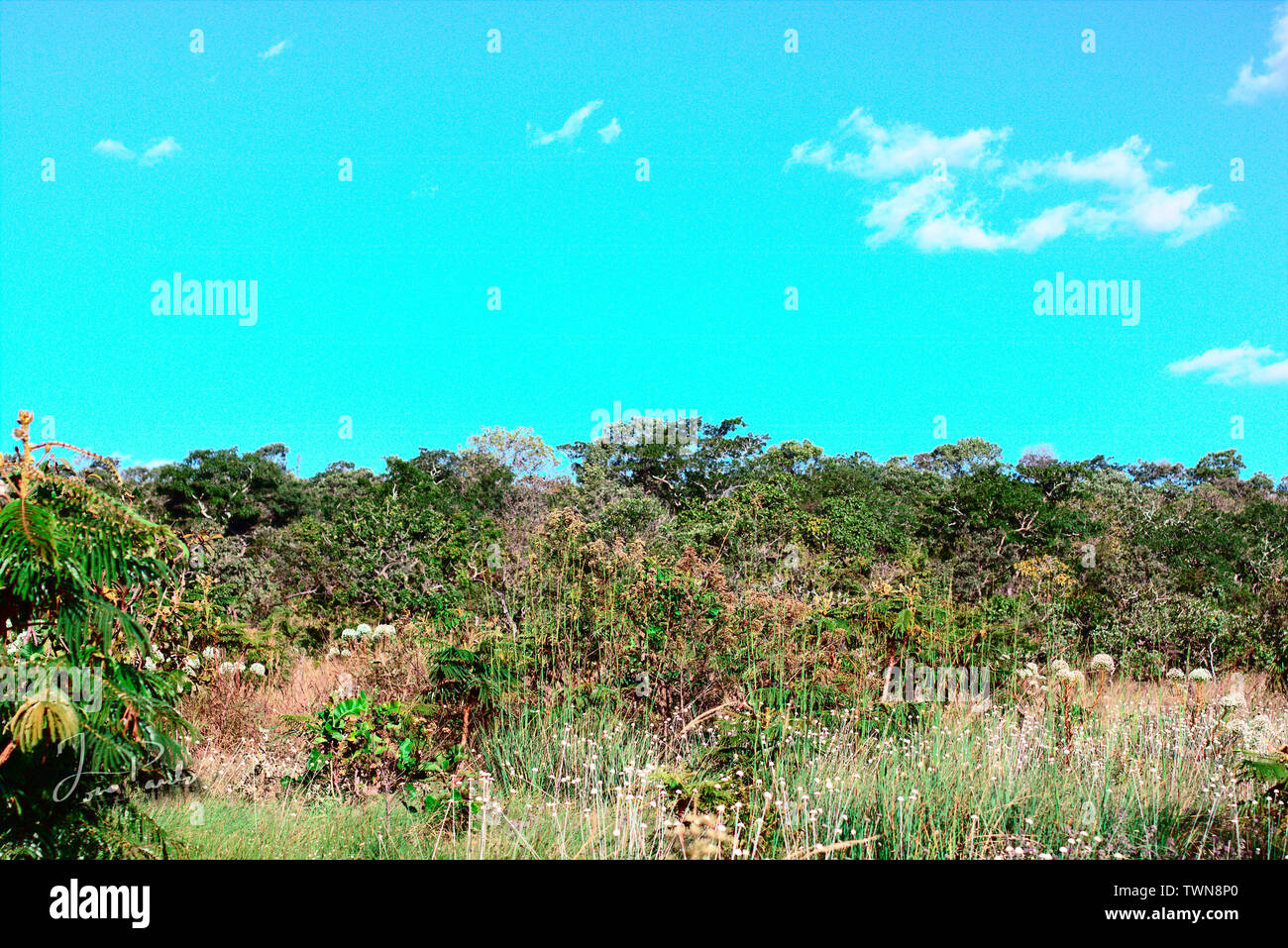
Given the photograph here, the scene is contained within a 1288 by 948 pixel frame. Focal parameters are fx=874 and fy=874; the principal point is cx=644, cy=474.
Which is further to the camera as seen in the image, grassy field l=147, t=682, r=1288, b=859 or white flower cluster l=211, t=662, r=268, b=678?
white flower cluster l=211, t=662, r=268, b=678

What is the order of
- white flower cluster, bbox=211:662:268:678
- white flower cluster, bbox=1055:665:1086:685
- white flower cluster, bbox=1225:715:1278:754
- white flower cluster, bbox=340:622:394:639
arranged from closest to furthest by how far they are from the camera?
1. white flower cluster, bbox=1225:715:1278:754
2. white flower cluster, bbox=1055:665:1086:685
3. white flower cluster, bbox=211:662:268:678
4. white flower cluster, bbox=340:622:394:639

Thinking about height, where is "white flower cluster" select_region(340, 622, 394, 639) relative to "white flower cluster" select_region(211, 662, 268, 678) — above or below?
→ above

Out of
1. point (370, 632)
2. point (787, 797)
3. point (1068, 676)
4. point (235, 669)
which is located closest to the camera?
point (787, 797)

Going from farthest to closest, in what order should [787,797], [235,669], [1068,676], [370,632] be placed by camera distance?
[370,632], [235,669], [1068,676], [787,797]

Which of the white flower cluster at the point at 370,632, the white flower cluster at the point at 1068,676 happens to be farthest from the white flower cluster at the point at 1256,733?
the white flower cluster at the point at 370,632

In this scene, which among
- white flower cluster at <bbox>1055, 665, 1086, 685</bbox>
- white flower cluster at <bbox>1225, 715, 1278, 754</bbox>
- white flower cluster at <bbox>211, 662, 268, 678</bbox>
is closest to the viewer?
white flower cluster at <bbox>1225, 715, 1278, 754</bbox>

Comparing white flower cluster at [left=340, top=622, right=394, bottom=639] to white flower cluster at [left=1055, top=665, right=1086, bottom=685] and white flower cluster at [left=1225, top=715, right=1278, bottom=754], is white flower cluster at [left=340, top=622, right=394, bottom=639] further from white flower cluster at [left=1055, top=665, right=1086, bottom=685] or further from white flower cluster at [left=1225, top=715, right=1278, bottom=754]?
white flower cluster at [left=1225, top=715, right=1278, bottom=754]

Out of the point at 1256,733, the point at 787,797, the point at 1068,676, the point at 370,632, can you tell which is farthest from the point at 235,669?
the point at 1256,733

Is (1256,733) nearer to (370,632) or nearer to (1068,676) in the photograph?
(1068,676)

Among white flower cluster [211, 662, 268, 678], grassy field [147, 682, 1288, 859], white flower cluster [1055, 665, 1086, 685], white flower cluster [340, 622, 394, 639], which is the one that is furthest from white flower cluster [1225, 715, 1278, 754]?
white flower cluster [211, 662, 268, 678]

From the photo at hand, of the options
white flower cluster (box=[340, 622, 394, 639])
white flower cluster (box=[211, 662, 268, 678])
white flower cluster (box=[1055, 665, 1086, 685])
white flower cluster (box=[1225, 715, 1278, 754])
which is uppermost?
white flower cluster (box=[340, 622, 394, 639])

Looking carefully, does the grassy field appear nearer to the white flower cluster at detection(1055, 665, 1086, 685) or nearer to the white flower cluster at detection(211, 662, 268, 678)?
the white flower cluster at detection(1055, 665, 1086, 685)
